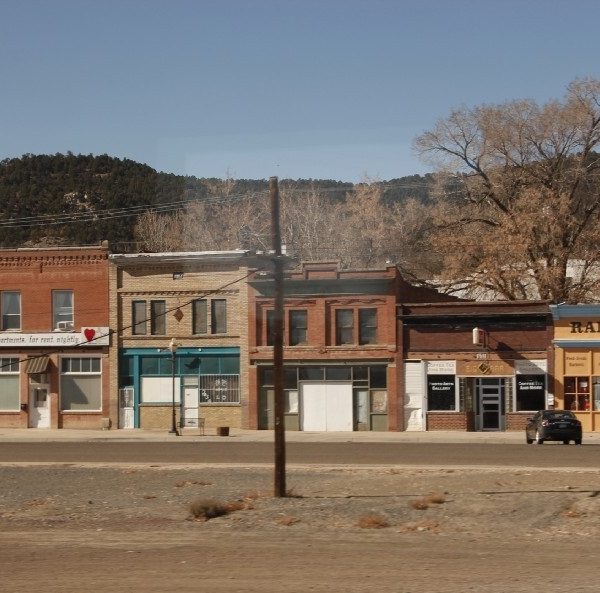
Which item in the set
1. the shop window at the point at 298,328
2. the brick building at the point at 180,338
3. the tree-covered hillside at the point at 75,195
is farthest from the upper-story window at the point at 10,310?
the tree-covered hillside at the point at 75,195

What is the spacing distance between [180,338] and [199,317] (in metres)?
1.48

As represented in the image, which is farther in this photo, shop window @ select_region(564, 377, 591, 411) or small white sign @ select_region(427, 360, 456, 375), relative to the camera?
small white sign @ select_region(427, 360, 456, 375)

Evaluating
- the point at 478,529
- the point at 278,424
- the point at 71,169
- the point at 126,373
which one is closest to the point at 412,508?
the point at 478,529

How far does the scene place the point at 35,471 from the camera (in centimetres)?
3122

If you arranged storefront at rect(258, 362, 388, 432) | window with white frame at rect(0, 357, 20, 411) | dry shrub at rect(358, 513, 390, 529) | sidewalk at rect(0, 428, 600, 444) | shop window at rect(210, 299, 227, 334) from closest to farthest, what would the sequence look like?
dry shrub at rect(358, 513, 390, 529) → sidewalk at rect(0, 428, 600, 444) → storefront at rect(258, 362, 388, 432) → shop window at rect(210, 299, 227, 334) → window with white frame at rect(0, 357, 20, 411)

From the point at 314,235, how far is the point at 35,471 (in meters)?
53.6

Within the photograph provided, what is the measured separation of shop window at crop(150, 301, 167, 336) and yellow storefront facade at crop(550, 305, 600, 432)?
65.5 feet

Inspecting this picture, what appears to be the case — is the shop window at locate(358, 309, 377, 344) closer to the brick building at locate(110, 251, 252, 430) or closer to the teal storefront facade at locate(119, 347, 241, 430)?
the brick building at locate(110, 251, 252, 430)

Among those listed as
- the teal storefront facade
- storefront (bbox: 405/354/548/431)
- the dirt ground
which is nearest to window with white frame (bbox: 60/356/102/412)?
the teal storefront facade

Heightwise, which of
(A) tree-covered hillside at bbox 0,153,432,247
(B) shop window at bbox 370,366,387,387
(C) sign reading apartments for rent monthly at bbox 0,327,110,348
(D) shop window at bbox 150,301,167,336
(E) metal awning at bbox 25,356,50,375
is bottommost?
(B) shop window at bbox 370,366,387,387

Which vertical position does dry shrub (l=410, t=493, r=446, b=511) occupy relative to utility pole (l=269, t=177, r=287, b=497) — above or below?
below

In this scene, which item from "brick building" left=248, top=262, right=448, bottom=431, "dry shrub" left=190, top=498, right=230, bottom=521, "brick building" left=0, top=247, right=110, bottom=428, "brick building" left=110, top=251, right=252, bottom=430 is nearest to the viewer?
"dry shrub" left=190, top=498, right=230, bottom=521

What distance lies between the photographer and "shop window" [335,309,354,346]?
5509 centimetres

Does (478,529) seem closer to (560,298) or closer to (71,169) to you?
(560,298)
